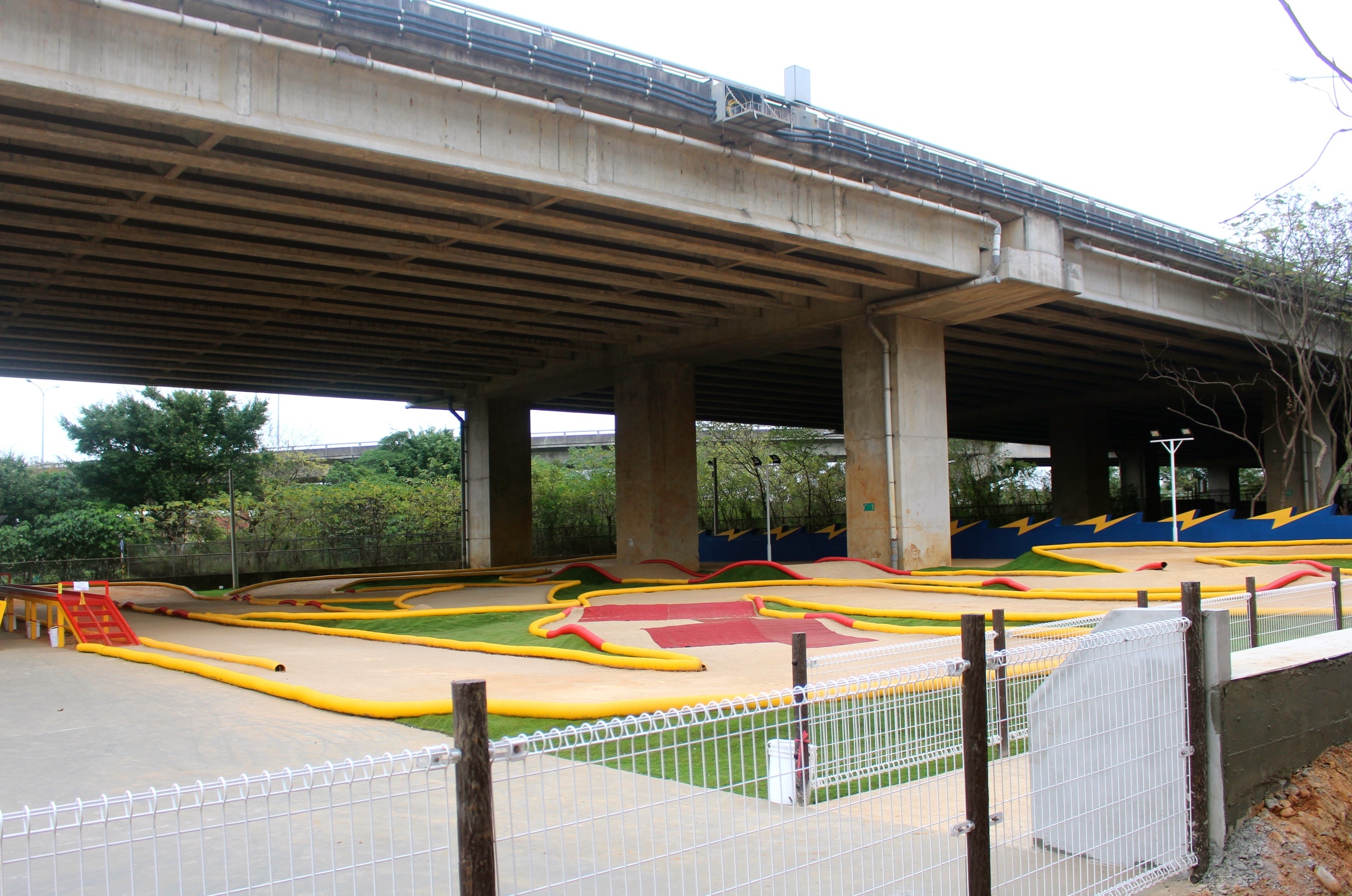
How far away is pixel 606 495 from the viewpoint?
5431cm

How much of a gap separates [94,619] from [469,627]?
19.7ft

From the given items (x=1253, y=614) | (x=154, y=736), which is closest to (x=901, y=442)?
(x=1253, y=614)

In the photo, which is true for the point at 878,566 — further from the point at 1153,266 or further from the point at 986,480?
the point at 986,480

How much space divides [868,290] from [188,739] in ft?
66.4

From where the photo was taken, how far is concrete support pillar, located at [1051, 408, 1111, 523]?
46.9 meters

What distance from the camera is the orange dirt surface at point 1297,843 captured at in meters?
5.55

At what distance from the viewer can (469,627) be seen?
18.3 metres

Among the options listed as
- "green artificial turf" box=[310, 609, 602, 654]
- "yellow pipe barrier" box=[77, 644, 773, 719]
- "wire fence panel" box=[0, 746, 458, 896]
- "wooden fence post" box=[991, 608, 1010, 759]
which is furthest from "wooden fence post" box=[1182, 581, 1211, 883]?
"green artificial turf" box=[310, 609, 602, 654]

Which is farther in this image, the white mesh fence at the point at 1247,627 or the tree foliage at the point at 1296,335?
the tree foliage at the point at 1296,335

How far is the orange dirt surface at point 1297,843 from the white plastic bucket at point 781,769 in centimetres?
214

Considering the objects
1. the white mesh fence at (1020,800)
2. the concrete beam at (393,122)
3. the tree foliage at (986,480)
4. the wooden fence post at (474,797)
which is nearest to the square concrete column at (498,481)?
the concrete beam at (393,122)

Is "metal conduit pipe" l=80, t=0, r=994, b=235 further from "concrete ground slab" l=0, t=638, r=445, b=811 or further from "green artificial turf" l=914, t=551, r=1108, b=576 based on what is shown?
"green artificial turf" l=914, t=551, r=1108, b=576

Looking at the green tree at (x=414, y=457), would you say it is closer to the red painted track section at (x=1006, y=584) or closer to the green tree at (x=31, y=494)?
the green tree at (x=31, y=494)

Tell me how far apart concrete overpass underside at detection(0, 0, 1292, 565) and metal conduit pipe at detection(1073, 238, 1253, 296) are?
0.53 ft
